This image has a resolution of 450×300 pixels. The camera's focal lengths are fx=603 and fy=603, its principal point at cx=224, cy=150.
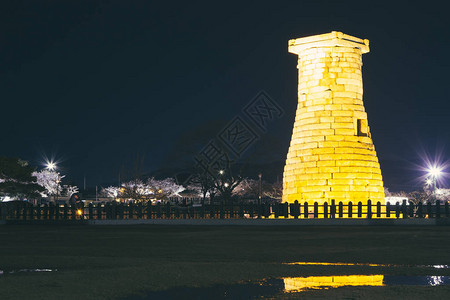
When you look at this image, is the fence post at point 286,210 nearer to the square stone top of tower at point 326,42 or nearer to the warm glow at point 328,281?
the square stone top of tower at point 326,42

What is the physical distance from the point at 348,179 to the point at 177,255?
24470 millimetres

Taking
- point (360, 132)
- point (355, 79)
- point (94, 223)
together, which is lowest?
point (94, 223)

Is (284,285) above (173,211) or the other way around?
above

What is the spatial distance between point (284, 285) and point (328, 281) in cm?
65

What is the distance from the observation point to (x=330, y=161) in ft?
112

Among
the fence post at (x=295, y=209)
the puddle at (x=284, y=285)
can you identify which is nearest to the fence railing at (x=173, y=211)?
the fence post at (x=295, y=209)

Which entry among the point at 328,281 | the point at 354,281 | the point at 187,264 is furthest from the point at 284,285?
the point at 187,264

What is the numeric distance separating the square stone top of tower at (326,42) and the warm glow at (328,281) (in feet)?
90.0

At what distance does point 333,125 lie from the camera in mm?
34156

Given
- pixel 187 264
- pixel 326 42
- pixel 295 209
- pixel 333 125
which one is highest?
pixel 326 42

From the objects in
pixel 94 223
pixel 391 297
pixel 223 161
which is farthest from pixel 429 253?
pixel 223 161

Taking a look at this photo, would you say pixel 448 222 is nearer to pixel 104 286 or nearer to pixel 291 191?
pixel 291 191

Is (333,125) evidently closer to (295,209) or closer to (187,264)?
(295,209)

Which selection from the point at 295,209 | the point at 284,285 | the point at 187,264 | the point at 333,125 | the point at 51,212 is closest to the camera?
the point at 284,285
